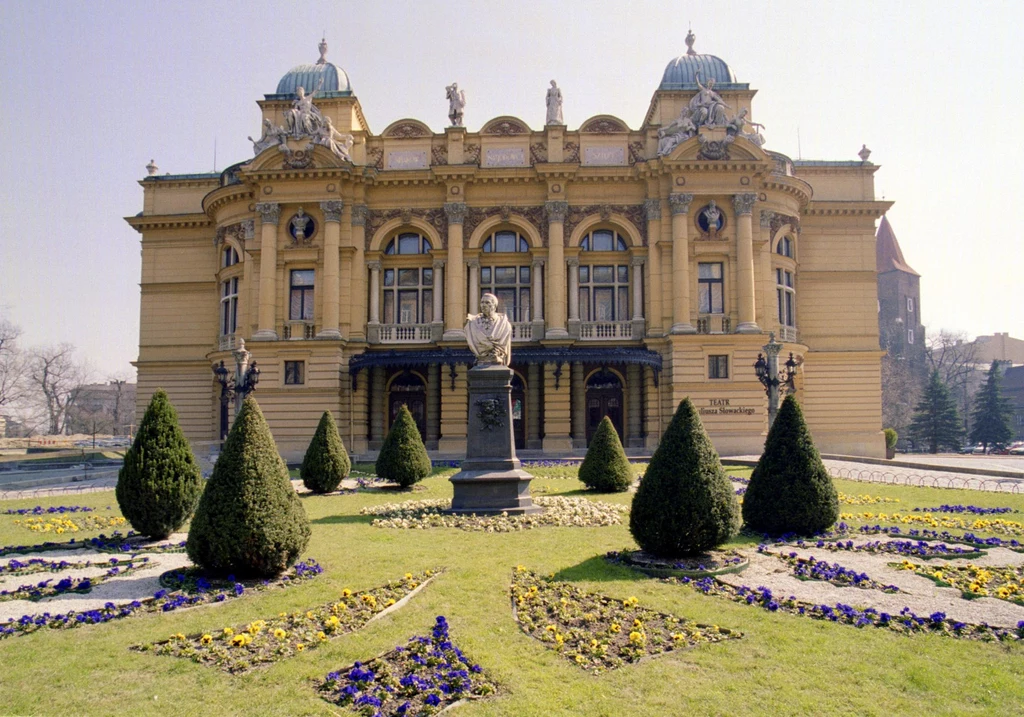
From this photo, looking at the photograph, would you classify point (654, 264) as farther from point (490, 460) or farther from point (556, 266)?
point (490, 460)

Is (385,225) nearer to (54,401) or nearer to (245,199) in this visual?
(245,199)

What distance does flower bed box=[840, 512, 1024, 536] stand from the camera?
14039 millimetres

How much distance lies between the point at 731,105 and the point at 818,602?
117ft

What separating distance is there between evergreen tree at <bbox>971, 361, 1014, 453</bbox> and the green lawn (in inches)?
2391

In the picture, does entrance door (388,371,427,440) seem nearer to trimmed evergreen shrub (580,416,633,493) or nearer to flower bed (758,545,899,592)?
trimmed evergreen shrub (580,416,633,493)

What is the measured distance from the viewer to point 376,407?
37.8 m

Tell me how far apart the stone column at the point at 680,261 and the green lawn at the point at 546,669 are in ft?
89.0

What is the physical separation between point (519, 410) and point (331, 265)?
465 inches

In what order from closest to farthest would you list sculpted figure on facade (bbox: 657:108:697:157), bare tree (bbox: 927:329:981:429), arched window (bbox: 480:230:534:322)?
sculpted figure on facade (bbox: 657:108:697:157)
arched window (bbox: 480:230:534:322)
bare tree (bbox: 927:329:981:429)

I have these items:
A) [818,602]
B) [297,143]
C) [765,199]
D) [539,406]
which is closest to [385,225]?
[297,143]

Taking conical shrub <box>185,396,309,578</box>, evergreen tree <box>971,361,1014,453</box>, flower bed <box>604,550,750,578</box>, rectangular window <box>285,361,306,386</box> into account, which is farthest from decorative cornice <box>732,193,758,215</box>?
evergreen tree <box>971,361,1014,453</box>

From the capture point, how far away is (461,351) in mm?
35969

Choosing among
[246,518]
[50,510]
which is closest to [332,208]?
[50,510]

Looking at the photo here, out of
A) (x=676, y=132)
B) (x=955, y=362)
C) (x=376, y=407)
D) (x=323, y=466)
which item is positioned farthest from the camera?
(x=955, y=362)
